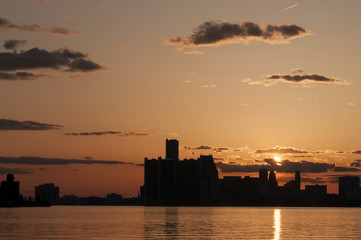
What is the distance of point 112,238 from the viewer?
151375 mm

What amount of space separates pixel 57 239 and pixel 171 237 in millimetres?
27639

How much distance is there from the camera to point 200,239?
146 m

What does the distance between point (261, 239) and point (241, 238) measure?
4.98 metres

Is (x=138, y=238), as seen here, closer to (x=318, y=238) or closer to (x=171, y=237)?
(x=171, y=237)

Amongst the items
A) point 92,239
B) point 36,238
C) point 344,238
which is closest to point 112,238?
point 92,239

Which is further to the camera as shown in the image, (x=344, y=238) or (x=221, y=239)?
(x=344, y=238)

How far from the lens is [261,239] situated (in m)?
150

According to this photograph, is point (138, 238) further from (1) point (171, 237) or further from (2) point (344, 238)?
(2) point (344, 238)

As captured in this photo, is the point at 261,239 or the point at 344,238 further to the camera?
the point at 344,238

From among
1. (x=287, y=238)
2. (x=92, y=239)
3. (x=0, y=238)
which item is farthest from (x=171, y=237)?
(x=0, y=238)

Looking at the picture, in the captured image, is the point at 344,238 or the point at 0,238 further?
the point at 344,238

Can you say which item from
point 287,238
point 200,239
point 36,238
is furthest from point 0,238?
point 287,238

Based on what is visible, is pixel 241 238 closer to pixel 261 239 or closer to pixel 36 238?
pixel 261 239

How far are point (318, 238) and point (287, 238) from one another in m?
8.71
